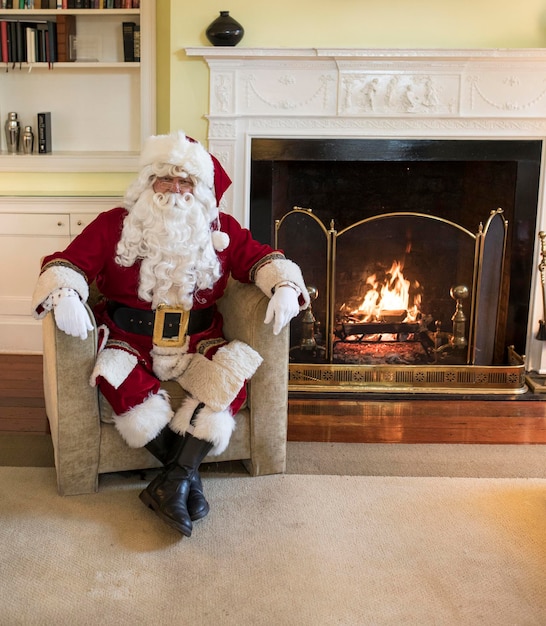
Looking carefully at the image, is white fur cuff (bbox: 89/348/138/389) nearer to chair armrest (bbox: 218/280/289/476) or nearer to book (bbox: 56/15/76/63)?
chair armrest (bbox: 218/280/289/476)

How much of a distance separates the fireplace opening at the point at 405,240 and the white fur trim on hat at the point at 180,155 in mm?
883

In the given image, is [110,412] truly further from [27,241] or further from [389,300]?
[389,300]

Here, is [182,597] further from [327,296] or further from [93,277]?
[327,296]

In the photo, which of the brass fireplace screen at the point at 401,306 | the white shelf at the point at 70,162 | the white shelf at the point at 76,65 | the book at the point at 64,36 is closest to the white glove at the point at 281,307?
the brass fireplace screen at the point at 401,306

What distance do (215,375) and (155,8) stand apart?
2192 mm

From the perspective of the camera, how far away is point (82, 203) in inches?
155

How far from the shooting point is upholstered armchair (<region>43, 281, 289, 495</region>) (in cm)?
256

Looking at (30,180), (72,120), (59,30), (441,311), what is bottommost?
(441,311)

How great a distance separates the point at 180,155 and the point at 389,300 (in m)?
1.63

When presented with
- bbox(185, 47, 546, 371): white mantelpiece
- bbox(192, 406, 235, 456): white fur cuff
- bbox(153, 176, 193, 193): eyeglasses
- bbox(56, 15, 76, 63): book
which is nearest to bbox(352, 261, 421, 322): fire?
bbox(185, 47, 546, 371): white mantelpiece

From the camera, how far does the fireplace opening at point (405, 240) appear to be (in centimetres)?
367

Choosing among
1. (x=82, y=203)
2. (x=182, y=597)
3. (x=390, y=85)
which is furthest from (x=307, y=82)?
(x=182, y=597)

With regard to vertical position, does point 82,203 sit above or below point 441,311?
above

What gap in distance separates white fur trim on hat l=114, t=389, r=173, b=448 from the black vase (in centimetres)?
175
